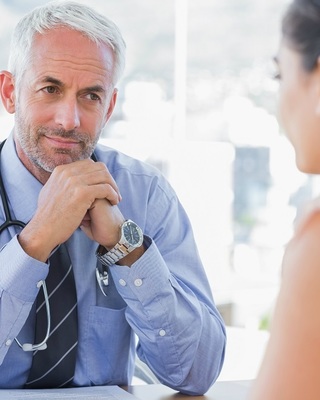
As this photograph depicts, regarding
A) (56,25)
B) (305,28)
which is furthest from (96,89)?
(305,28)

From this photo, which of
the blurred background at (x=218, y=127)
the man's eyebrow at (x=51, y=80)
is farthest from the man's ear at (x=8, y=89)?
the blurred background at (x=218, y=127)

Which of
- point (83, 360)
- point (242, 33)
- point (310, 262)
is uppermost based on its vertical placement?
point (242, 33)

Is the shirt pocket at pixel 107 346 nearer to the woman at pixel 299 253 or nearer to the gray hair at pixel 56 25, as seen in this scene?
the gray hair at pixel 56 25

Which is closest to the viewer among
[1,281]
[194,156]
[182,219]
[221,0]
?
[1,281]

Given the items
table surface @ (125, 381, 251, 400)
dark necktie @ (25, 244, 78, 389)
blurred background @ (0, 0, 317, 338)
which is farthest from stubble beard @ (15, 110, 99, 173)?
blurred background @ (0, 0, 317, 338)

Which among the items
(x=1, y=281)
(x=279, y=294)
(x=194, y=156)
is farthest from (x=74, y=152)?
(x=194, y=156)

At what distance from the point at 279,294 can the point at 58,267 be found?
888 mm

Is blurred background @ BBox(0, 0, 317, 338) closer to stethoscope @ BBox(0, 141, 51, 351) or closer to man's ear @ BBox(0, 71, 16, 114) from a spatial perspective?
man's ear @ BBox(0, 71, 16, 114)

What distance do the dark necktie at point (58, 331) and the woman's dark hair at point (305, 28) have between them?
2.91 ft

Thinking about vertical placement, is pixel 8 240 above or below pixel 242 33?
below

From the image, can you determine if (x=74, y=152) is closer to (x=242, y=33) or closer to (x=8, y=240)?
(x=8, y=240)

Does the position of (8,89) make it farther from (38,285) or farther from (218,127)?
(218,127)

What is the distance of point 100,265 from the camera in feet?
5.78

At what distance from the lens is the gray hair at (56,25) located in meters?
1.76
